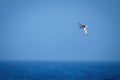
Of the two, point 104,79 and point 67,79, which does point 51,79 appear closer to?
point 67,79

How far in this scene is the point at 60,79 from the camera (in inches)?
585

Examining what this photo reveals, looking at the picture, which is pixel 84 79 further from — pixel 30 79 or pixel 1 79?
pixel 1 79

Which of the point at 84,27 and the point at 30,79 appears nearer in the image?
the point at 84,27

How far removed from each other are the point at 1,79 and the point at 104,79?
531cm

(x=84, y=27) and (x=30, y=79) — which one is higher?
(x=30, y=79)

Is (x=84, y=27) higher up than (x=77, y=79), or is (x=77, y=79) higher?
(x=77, y=79)

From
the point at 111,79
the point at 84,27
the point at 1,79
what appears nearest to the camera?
the point at 84,27

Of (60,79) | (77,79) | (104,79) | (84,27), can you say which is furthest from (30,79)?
(84,27)

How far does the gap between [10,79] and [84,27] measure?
286 inches

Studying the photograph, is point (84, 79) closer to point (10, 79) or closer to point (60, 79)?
point (60, 79)

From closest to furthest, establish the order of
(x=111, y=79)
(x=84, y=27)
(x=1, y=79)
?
(x=84, y=27)
(x=1, y=79)
(x=111, y=79)

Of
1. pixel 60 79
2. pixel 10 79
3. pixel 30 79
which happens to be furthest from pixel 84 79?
pixel 10 79

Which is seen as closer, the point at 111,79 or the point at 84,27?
the point at 84,27

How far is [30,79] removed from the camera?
1472cm
